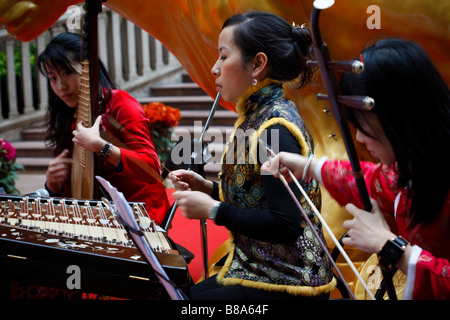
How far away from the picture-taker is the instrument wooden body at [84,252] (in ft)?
4.07

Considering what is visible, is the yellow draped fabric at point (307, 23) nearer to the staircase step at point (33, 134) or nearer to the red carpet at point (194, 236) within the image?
the red carpet at point (194, 236)

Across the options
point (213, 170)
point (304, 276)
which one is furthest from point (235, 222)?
point (213, 170)

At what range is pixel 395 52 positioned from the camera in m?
1.07

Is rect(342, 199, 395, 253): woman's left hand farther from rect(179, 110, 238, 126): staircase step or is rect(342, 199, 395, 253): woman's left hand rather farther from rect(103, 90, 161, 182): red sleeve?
rect(179, 110, 238, 126): staircase step

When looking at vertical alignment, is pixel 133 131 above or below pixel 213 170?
above

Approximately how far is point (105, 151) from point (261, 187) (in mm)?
743

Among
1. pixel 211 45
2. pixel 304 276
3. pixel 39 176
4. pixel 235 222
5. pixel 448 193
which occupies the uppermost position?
pixel 211 45

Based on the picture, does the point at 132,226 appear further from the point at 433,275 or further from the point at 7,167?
the point at 7,167

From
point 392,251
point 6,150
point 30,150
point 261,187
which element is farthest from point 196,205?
point 30,150

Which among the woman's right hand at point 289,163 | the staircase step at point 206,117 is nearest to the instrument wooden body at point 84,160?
the woman's right hand at point 289,163

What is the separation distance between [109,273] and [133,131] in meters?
0.95

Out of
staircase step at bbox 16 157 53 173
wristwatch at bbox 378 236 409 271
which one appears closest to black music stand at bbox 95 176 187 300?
wristwatch at bbox 378 236 409 271

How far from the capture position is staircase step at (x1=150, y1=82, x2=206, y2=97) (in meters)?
6.99
